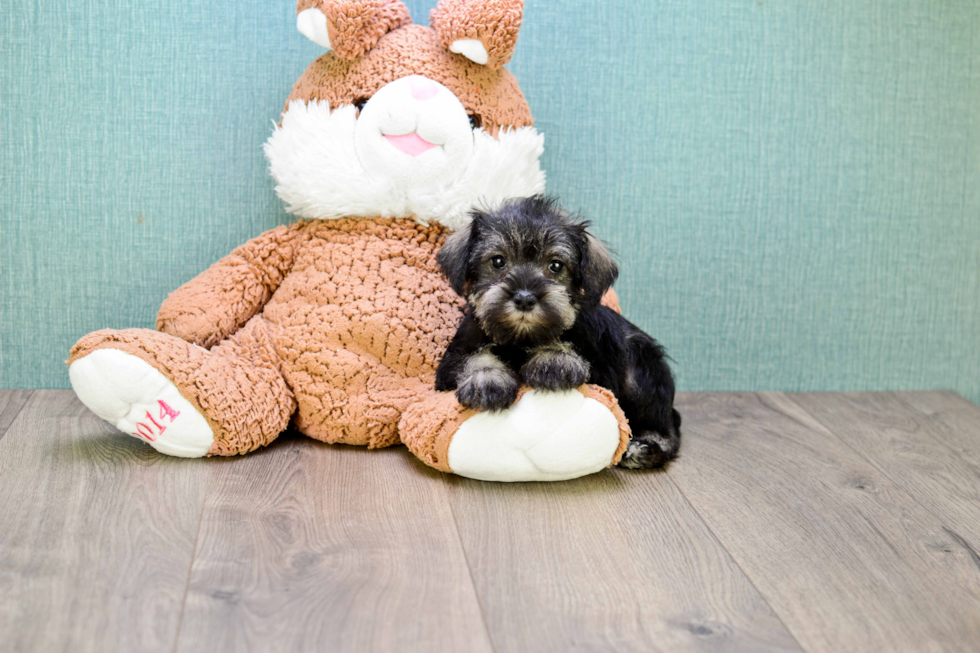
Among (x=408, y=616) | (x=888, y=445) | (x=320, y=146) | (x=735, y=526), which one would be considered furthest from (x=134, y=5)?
(x=888, y=445)

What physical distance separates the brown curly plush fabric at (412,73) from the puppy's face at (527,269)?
0.38 m

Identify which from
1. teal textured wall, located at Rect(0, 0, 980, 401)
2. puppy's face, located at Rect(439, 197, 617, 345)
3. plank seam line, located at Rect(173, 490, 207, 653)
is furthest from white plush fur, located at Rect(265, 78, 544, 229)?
plank seam line, located at Rect(173, 490, 207, 653)

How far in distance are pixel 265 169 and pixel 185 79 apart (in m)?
0.33

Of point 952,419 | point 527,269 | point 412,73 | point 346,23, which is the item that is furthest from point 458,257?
point 952,419

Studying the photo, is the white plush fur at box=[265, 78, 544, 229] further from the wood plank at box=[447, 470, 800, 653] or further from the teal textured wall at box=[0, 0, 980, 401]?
the wood plank at box=[447, 470, 800, 653]

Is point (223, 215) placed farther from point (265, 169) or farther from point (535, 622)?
point (535, 622)

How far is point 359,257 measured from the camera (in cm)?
221

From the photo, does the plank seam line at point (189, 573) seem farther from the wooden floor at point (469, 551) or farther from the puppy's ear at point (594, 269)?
the puppy's ear at point (594, 269)

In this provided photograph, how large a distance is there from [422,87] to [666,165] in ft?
2.90

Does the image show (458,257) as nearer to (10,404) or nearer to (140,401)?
(140,401)

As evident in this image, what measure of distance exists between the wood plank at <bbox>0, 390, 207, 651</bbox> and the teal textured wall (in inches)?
23.6

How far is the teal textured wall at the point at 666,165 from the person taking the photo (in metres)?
2.46

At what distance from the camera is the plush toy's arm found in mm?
2195

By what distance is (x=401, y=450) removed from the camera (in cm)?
218
